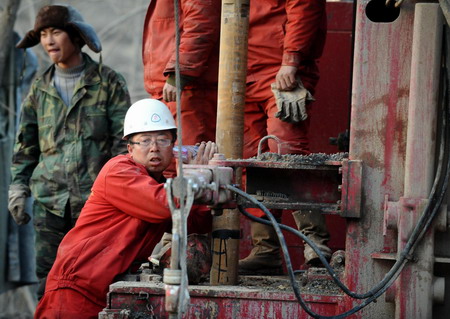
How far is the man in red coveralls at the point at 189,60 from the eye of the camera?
20.5ft

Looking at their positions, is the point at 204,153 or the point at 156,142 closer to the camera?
the point at 204,153

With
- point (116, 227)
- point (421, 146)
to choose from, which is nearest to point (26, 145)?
point (116, 227)

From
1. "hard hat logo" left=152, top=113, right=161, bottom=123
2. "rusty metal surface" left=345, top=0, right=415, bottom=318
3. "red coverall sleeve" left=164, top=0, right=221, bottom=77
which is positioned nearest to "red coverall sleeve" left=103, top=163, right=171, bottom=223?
"hard hat logo" left=152, top=113, right=161, bottom=123

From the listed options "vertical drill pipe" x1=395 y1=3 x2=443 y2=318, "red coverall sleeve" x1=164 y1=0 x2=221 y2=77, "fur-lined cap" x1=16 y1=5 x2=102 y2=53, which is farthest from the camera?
"fur-lined cap" x1=16 y1=5 x2=102 y2=53

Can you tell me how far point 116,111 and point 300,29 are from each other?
1.87 meters

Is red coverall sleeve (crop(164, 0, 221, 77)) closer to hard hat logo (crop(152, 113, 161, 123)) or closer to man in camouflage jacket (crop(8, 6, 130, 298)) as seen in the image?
hard hat logo (crop(152, 113, 161, 123))

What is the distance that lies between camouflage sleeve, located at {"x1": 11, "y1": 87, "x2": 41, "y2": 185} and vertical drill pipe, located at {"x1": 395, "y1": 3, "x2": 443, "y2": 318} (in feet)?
12.9

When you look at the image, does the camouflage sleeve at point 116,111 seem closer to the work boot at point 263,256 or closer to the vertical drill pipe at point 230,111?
the work boot at point 263,256

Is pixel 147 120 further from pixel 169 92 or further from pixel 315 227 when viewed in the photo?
pixel 315 227

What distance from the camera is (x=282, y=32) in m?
6.30

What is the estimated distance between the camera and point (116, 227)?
16.8ft

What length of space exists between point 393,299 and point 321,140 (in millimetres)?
3144

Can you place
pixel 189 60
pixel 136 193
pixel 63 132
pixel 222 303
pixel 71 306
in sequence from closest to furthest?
1. pixel 222 303
2. pixel 136 193
3. pixel 71 306
4. pixel 189 60
5. pixel 63 132

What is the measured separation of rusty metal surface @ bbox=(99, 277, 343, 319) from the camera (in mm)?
4578
